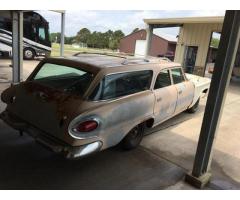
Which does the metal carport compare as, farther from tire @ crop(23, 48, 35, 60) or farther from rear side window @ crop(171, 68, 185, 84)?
tire @ crop(23, 48, 35, 60)

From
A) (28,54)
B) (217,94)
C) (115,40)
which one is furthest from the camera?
(115,40)

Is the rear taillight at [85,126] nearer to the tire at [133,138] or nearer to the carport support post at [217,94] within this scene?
the tire at [133,138]

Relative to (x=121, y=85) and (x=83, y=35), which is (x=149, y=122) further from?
(x=83, y=35)

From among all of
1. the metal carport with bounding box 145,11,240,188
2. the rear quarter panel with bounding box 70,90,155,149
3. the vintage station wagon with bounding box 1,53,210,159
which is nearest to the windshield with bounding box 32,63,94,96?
the vintage station wagon with bounding box 1,53,210,159

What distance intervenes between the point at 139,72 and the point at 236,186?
2190 millimetres

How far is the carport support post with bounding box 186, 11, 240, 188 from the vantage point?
2785mm

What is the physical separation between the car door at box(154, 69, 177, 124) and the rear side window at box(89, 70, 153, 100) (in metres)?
0.27

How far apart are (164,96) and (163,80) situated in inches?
13.3

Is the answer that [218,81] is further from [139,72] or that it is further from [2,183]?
[2,183]

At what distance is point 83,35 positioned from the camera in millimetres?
59188

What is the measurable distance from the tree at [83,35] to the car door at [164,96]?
54341 millimetres

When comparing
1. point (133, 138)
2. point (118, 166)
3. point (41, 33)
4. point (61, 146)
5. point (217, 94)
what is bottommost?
point (118, 166)

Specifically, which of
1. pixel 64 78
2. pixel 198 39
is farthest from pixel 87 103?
pixel 198 39

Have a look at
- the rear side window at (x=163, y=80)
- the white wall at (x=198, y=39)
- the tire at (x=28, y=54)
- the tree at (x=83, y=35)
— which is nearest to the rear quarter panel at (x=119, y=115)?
the rear side window at (x=163, y=80)
